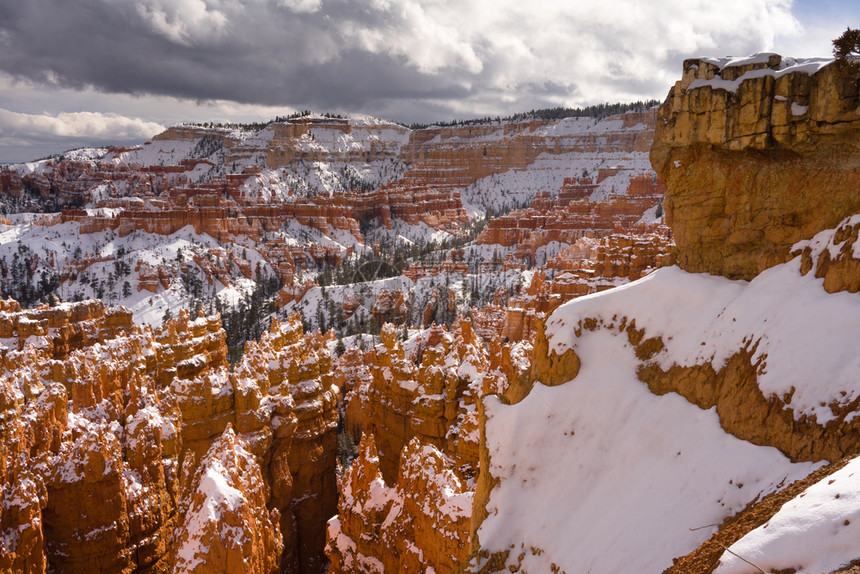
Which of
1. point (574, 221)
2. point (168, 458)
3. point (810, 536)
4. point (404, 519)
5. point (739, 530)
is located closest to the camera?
point (810, 536)

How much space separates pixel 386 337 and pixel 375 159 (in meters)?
159

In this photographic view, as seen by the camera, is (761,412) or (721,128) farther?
(721,128)

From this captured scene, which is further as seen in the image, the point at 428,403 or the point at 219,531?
the point at 428,403

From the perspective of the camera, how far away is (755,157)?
799 centimetres

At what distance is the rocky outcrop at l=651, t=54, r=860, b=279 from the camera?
6.92 m

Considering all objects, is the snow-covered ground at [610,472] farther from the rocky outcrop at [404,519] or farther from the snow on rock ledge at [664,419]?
the rocky outcrop at [404,519]

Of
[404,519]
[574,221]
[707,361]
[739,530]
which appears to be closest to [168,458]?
[404,519]

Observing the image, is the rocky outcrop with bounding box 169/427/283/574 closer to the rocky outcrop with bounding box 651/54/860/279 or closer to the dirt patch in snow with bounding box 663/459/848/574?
the dirt patch in snow with bounding box 663/459/848/574

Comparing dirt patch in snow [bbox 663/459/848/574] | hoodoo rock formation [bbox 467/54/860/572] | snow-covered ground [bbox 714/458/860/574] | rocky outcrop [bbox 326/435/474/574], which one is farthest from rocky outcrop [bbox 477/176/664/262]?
snow-covered ground [bbox 714/458/860/574]

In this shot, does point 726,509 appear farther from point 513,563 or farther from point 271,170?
point 271,170

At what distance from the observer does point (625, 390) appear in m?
7.72

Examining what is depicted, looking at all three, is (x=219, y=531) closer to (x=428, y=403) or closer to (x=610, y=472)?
(x=610, y=472)

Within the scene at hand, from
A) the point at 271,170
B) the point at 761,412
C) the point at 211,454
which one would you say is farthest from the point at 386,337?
the point at 271,170

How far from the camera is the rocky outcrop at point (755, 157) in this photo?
692 centimetres
